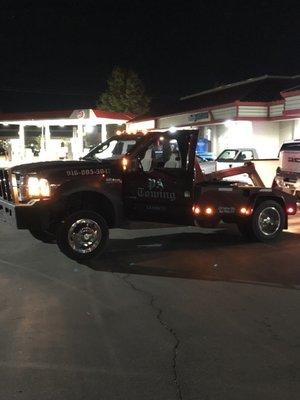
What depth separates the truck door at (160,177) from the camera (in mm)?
9289

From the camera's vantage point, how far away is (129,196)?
366 inches

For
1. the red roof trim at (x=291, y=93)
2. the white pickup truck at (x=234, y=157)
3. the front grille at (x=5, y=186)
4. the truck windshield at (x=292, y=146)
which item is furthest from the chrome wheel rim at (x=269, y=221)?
the red roof trim at (x=291, y=93)

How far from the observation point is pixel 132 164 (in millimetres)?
9172

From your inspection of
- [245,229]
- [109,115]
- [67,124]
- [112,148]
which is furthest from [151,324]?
[67,124]

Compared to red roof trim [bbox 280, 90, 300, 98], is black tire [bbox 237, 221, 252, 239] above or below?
below

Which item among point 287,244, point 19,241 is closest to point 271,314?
point 287,244

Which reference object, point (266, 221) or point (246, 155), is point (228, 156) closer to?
point (246, 155)

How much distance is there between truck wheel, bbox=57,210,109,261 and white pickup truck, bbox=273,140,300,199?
750 centimetres

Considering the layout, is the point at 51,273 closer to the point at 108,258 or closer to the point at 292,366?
the point at 108,258

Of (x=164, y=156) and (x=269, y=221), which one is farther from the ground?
(x=164, y=156)

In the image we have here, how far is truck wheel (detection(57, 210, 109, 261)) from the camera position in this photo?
8602 mm

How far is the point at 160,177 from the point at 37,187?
2.05m

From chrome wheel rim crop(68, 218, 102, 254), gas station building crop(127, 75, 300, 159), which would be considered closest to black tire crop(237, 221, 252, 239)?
chrome wheel rim crop(68, 218, 102, 254)

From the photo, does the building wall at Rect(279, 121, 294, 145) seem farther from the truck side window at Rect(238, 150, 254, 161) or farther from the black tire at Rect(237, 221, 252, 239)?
the black tire at Rect(237, 221, 252, 239)
